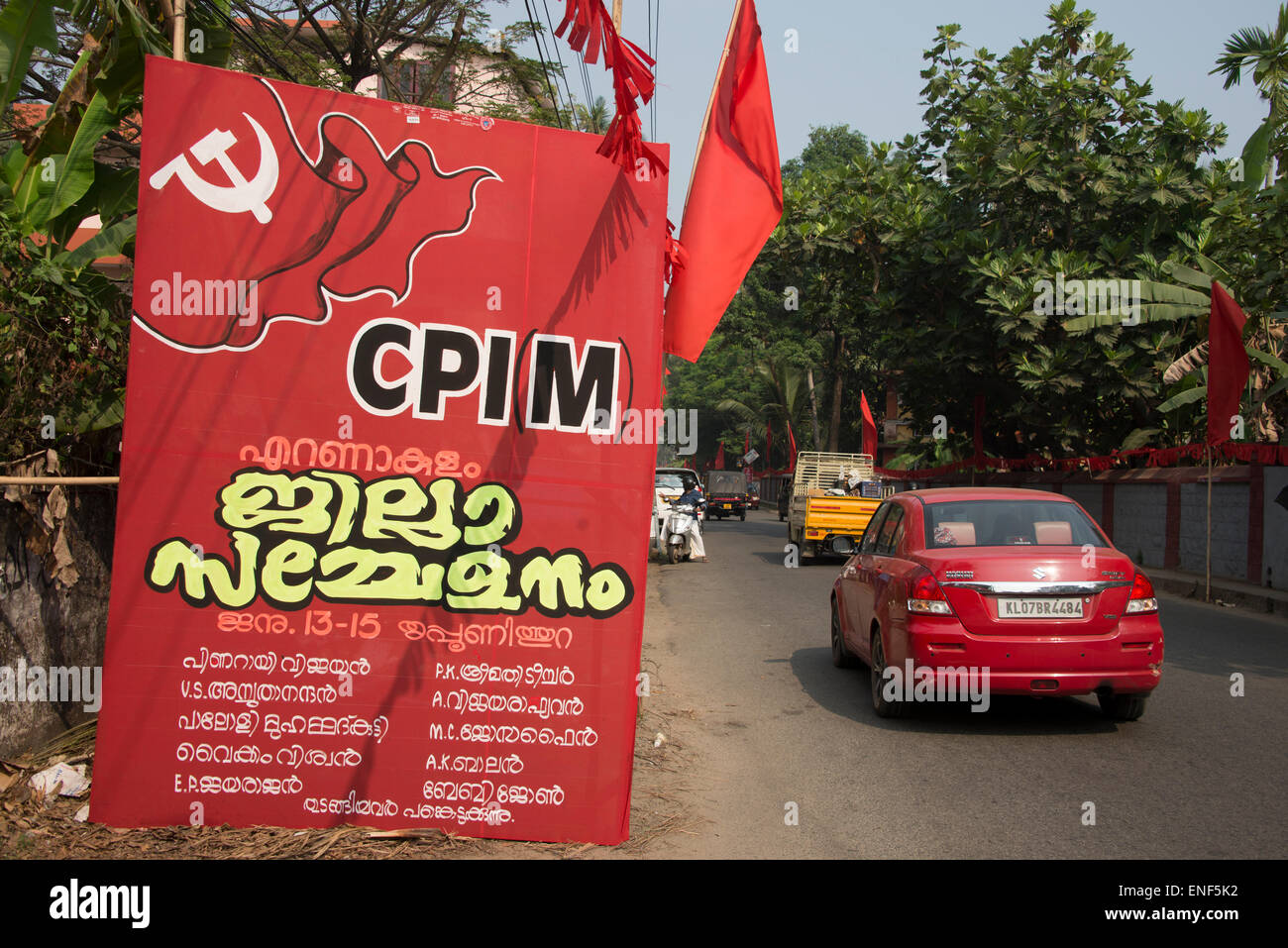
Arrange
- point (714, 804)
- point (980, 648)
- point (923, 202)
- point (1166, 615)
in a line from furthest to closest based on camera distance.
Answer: point (923, 202) → point (1166, 615) → point (980, 648) → point (714, 804)

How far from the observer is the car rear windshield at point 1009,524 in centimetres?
739

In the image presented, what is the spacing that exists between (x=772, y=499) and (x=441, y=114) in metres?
66.3

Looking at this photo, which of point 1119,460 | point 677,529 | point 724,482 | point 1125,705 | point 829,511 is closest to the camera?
point 1125,705

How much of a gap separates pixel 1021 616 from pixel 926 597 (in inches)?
24.1

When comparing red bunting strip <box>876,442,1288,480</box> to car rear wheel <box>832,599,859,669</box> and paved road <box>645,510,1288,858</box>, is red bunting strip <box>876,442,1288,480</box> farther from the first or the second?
car rear wheel <box>832,599,859,669</box>

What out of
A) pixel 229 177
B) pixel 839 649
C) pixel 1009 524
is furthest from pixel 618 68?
pixel 839 649

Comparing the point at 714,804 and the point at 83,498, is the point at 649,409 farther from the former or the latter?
the point at 83,498

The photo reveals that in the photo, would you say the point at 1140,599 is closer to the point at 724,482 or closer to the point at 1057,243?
the point at 1057,243

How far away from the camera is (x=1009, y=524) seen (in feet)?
24.8

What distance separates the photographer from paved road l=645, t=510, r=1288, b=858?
503 cm

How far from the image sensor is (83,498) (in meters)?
5.85

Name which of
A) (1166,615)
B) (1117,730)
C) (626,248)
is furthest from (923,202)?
(626,248)

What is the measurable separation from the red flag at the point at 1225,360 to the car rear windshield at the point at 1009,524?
381 inches

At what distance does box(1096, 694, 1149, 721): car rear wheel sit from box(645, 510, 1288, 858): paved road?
79 millimetres
